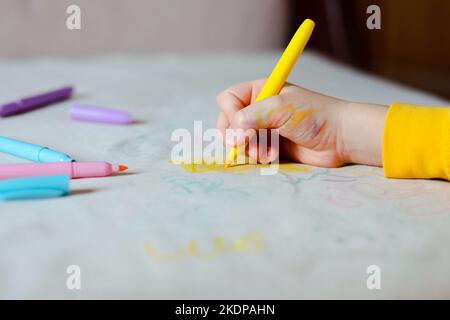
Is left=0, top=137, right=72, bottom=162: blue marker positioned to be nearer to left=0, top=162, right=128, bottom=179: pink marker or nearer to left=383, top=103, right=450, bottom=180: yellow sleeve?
left=0, top=162, right=128, bottom=179: pink marker

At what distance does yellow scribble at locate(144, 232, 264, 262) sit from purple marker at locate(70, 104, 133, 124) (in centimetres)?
33

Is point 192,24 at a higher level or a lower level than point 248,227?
higher

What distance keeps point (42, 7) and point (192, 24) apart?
0.27 metres

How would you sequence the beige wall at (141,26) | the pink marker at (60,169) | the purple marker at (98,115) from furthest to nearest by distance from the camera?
the beige wall at (141,26), the purple marker at (98,115), the pink marker at (60,169)

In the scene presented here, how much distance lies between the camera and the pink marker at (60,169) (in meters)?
0.50

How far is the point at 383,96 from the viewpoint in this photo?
0.84 m

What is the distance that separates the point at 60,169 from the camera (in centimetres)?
51

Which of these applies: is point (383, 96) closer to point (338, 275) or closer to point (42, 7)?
point (338, 275)

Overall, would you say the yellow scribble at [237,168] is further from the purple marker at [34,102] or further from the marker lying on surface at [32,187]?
the purple marker at [34,102]

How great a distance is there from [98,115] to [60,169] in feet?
0.69

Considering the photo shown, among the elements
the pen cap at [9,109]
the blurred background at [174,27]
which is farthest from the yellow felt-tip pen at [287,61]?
the blurred background at [174,27]

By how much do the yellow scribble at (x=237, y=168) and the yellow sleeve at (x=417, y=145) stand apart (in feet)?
0.24
